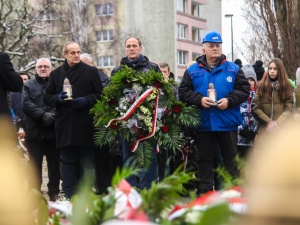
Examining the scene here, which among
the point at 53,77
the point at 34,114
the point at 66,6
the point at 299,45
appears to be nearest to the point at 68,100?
the point at 53,77

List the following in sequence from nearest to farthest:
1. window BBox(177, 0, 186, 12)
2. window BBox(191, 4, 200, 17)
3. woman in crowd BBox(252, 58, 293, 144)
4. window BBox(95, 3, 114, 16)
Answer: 1. woman in crowd BBox(252, 58, 293, 144)
2. window BBox(95, 3, 114, 16)
3. window BBox(177, 0, 186, 12)
4. window BBox(191, 4, 200, 17)

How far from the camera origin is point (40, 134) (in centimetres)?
970

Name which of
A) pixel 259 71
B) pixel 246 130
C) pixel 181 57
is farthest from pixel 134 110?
pixel 181 57

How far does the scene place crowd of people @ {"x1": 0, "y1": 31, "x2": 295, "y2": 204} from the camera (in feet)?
27.8

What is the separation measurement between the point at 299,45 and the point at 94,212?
23.5 metres

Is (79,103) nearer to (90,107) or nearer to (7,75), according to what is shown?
(90,107)

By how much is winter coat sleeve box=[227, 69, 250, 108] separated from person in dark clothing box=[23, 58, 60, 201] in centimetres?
230

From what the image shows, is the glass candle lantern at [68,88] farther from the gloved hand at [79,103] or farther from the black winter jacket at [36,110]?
the black winter jacket at [36,110]

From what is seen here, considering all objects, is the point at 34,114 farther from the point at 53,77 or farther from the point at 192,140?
the point at 192,140

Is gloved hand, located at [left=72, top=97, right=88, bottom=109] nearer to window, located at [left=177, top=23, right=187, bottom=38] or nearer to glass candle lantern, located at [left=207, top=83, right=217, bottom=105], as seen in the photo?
glass candle lantern, located at [left=207, top=83, right=217, bottom=105]

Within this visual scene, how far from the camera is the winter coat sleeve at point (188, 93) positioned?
852 centimetres

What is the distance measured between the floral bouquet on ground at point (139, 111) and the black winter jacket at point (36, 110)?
3.34 ft

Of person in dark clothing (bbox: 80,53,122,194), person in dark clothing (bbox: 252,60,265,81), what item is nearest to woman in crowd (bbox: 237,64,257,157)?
person in dark clothing (bbox: 80,53,122,194)

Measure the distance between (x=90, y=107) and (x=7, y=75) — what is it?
162 centimetres
